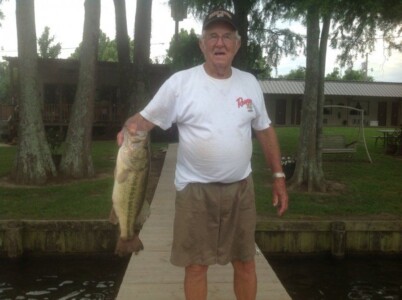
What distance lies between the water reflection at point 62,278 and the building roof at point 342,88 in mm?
28984

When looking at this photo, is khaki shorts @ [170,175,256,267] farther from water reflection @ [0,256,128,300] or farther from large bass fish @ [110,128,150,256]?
water reflection @ [0,256,128,300]

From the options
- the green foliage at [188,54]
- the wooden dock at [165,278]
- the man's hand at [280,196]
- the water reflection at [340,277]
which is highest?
the green foliage at [188,54]

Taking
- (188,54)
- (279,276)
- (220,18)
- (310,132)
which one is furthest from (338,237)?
(188,54)

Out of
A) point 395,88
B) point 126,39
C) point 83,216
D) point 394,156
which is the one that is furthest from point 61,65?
point 395,88

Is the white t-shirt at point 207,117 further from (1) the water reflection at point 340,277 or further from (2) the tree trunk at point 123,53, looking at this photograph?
(2) the tree trunk at point 123,53

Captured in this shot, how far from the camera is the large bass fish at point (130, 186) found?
3.02 metres

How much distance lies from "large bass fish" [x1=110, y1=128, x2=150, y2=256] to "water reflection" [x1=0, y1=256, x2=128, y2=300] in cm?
407

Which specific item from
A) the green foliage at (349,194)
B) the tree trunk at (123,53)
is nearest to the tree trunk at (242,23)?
the green foliage at (349,194)

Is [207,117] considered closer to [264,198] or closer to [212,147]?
[212,147]

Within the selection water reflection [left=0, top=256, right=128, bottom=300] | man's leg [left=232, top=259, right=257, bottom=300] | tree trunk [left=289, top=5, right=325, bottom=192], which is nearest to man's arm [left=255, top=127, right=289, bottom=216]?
man's leg [left=232, top=259, right=257, bottom=300]

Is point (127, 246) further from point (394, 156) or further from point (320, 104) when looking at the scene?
point (394, 156)

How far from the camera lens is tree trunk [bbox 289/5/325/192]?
35.0 ft

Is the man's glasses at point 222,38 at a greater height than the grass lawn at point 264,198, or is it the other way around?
the man's glasses at point 222,38

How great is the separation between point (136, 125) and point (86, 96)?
9562 millimetres
